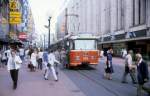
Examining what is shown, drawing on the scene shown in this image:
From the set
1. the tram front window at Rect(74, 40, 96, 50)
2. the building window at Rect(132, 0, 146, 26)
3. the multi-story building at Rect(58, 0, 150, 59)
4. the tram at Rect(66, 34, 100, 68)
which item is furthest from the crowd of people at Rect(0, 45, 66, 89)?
the building window at Rect(132, 0, 146, 26)

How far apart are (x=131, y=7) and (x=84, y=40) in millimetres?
31026

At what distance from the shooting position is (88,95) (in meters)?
16.4

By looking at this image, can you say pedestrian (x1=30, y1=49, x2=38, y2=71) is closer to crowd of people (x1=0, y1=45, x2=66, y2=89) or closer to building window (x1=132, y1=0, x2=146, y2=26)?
crowd of people (x1=0, y1=45, x2=66, y2=89)

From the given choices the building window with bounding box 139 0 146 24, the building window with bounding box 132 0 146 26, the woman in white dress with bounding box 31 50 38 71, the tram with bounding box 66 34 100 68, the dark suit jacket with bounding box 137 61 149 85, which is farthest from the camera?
the building window with bounding box 132 0 146 26

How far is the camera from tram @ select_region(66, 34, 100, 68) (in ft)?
112

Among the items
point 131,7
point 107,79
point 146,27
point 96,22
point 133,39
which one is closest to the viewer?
point 107,79

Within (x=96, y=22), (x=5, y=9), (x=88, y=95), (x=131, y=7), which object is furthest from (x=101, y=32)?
(x=88, y=95)

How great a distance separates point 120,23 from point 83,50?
125ft

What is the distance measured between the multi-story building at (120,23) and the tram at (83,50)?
10.6 meters

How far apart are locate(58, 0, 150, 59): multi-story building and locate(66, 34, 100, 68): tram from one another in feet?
34.9

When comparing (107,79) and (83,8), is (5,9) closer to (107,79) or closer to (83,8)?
(107,79)

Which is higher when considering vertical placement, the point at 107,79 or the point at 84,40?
the point at 84,40

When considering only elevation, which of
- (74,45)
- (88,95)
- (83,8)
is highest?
(83,8)

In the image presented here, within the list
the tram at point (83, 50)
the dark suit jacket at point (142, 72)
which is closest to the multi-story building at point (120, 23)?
the tram at point (83, 50)
